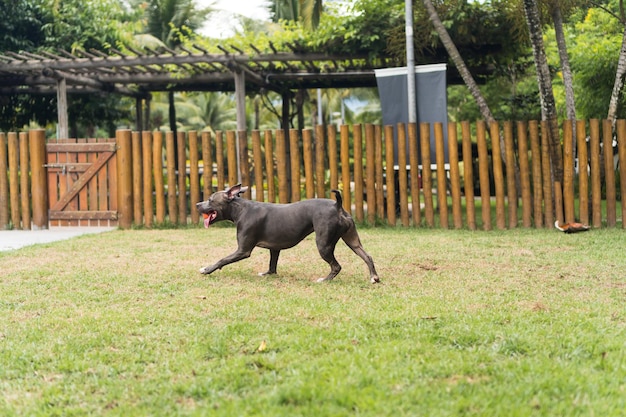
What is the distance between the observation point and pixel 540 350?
432cm

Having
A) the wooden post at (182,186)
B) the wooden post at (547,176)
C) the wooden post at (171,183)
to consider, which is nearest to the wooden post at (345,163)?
the wooden post at (182,186)

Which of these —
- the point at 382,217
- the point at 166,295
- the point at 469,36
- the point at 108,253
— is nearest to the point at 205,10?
the point at 469,36

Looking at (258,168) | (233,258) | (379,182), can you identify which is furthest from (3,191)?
(233,258)

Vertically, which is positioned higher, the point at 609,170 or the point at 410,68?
the point at 410,68

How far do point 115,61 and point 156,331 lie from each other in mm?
11475

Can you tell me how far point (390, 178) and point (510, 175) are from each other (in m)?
1.79

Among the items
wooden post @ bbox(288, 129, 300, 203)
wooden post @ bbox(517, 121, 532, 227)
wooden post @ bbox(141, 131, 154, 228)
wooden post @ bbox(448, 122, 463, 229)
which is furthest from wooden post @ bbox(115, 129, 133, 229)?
wooden post @ bbox(517, 121, 532, 227)

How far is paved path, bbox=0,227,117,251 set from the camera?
1032 cm

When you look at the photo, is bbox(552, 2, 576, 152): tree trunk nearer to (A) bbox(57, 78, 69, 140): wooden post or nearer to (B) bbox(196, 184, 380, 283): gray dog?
(B) bbox(196, 184, 380, 283): gray dog

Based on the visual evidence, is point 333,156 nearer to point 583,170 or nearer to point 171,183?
point 171,183

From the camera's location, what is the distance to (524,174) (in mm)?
11211

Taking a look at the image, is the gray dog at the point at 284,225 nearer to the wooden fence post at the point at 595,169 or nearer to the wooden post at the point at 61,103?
the wooden fence post at the point at 595,169

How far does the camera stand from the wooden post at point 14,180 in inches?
483

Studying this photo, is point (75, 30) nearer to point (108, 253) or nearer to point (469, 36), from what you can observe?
point (469, 36)
